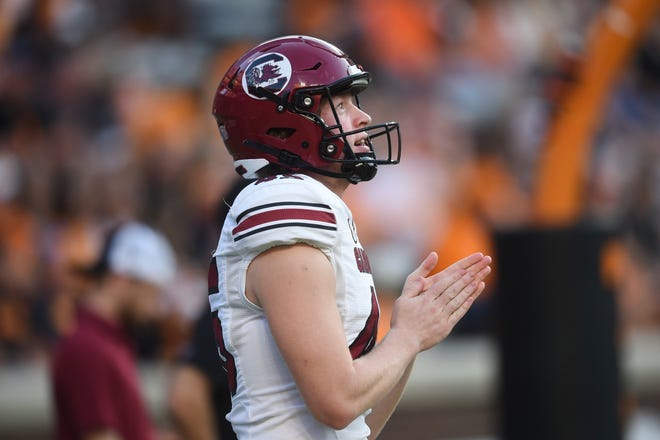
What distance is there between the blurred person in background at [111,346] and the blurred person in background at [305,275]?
5.97ft

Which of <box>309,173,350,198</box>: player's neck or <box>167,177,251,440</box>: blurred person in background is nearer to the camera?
<box>309,173,350,198</box>: player's neck

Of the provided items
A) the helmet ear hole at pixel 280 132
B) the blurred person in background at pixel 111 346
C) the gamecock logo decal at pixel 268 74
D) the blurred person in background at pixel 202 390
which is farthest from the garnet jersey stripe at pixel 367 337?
the blurred person in background at pixel 111 346

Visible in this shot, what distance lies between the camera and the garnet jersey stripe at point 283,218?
2.25 metres

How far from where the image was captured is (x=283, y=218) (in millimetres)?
2258

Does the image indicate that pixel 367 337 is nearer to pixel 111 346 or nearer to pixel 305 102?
pixel 305 102

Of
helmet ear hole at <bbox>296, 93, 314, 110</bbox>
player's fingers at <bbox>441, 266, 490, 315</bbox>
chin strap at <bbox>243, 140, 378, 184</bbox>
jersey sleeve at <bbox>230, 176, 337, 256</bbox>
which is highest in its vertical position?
helmet ear hole at <bbox>296, 93, 314, 110</bbox>

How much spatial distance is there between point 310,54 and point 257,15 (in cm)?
796

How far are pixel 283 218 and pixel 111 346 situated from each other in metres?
2.27

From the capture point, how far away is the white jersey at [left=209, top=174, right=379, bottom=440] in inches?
89.7

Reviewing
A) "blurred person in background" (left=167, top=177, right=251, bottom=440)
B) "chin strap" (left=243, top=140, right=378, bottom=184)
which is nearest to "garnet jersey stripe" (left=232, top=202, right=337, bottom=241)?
"chin strap" (left=243, top=140, right=378, bottom=184)

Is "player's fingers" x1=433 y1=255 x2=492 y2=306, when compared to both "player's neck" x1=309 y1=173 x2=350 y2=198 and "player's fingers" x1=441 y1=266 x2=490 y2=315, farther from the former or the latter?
"player's neck" x1=309 y1=173 x2=350 y2=198

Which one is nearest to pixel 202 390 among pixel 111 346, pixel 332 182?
pixel 111 346

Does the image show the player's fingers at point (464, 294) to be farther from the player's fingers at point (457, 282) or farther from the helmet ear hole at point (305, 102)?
the helmet ear hole at point (305, 102)

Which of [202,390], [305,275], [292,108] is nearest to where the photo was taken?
[305,275]
